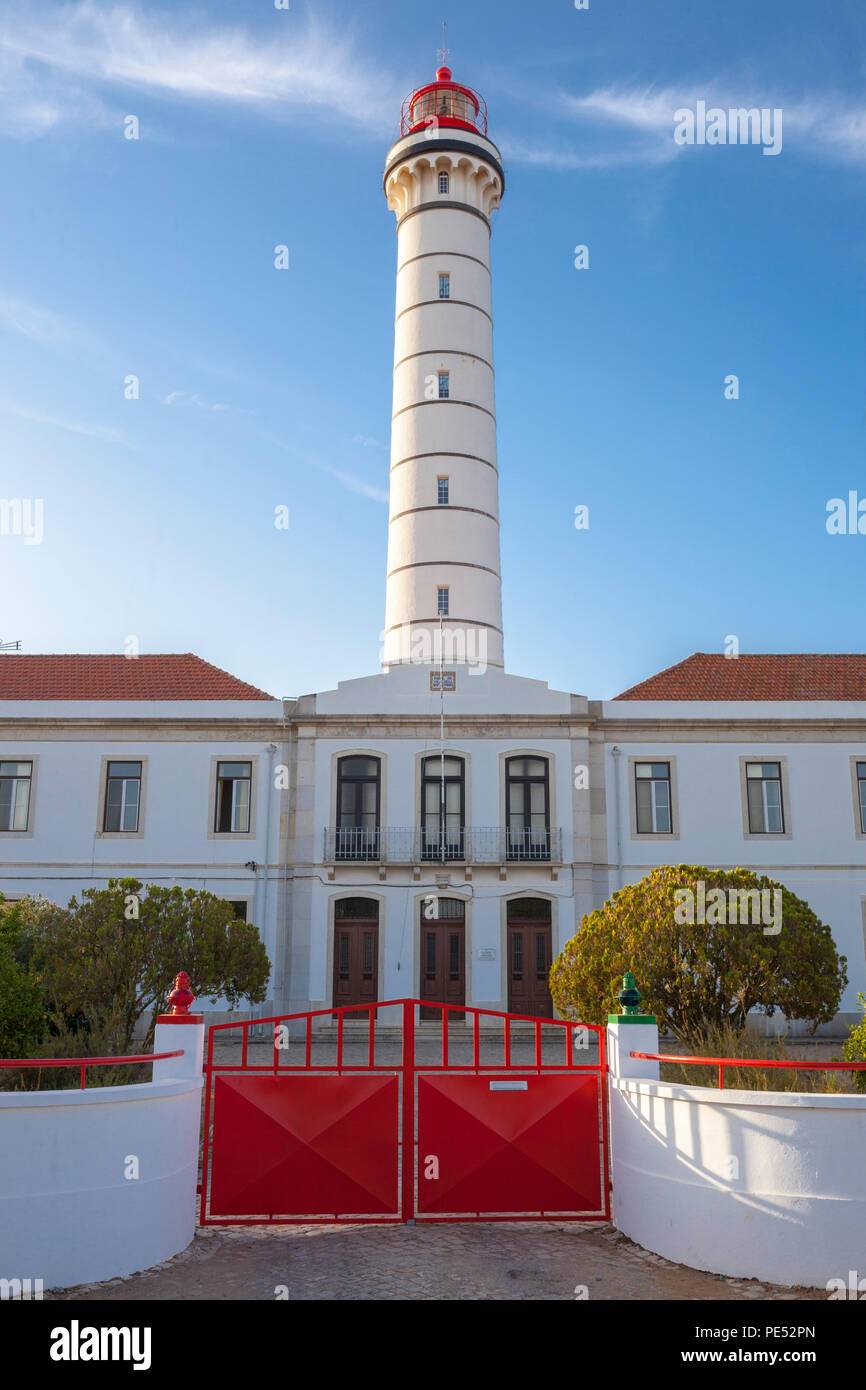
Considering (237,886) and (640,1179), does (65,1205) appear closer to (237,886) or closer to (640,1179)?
(640,1179)

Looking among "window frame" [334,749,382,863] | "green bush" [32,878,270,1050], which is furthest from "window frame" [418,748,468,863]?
"green bush" [32,878,270,1050]

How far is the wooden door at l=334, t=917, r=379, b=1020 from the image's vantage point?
69.8 ft

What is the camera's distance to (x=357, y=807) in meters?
22.1

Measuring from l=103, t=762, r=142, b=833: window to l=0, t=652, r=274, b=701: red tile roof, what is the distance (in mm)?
1545

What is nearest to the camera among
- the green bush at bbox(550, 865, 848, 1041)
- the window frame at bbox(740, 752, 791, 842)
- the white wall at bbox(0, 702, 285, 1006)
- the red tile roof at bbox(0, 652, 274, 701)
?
the green bush at bbox(550, 865, 848, 1041)

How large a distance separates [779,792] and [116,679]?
14.2 m

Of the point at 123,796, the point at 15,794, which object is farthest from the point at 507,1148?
the point at 15,794

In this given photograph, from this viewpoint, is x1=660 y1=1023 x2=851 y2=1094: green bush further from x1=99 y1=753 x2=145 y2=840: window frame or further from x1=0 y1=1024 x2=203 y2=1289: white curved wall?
x1=99 y1=753 x2=145 y2=840: window frame

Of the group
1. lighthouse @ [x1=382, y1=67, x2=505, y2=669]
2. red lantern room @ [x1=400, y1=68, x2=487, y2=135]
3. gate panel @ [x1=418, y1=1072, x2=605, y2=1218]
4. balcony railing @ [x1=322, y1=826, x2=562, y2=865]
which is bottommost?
gate panel @ [x1=418, y1=1072, x2=605, y2=1218]

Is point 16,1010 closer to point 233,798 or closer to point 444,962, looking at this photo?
point 444,962

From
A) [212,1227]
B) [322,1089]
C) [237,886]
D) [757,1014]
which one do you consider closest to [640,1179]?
[322,1089]

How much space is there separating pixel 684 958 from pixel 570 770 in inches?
404
